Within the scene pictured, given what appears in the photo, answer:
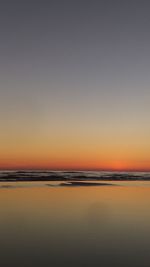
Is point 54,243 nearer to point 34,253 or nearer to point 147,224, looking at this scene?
point 34,253

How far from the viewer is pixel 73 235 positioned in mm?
12586

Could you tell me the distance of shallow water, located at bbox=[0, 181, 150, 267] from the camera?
9812 mm

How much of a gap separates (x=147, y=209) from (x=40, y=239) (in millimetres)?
8133

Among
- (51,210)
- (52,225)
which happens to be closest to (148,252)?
(52,225)

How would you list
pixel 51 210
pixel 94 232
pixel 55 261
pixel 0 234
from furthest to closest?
1. pixel 51 210
2. pixel 94 232
3. pixel 0 234
4. pixel 55 261

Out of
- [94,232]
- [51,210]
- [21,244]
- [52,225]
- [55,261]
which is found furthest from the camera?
[51,210]

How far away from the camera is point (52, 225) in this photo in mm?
14219

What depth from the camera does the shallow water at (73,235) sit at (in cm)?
981

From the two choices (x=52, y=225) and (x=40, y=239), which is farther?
(x=52, y=225)

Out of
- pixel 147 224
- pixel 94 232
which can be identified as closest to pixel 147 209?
pixel 147 224

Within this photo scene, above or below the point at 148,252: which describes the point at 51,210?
above

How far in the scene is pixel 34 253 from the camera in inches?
404

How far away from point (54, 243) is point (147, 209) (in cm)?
828

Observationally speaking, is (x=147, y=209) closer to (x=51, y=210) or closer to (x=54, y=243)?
(x=51, y=210)
